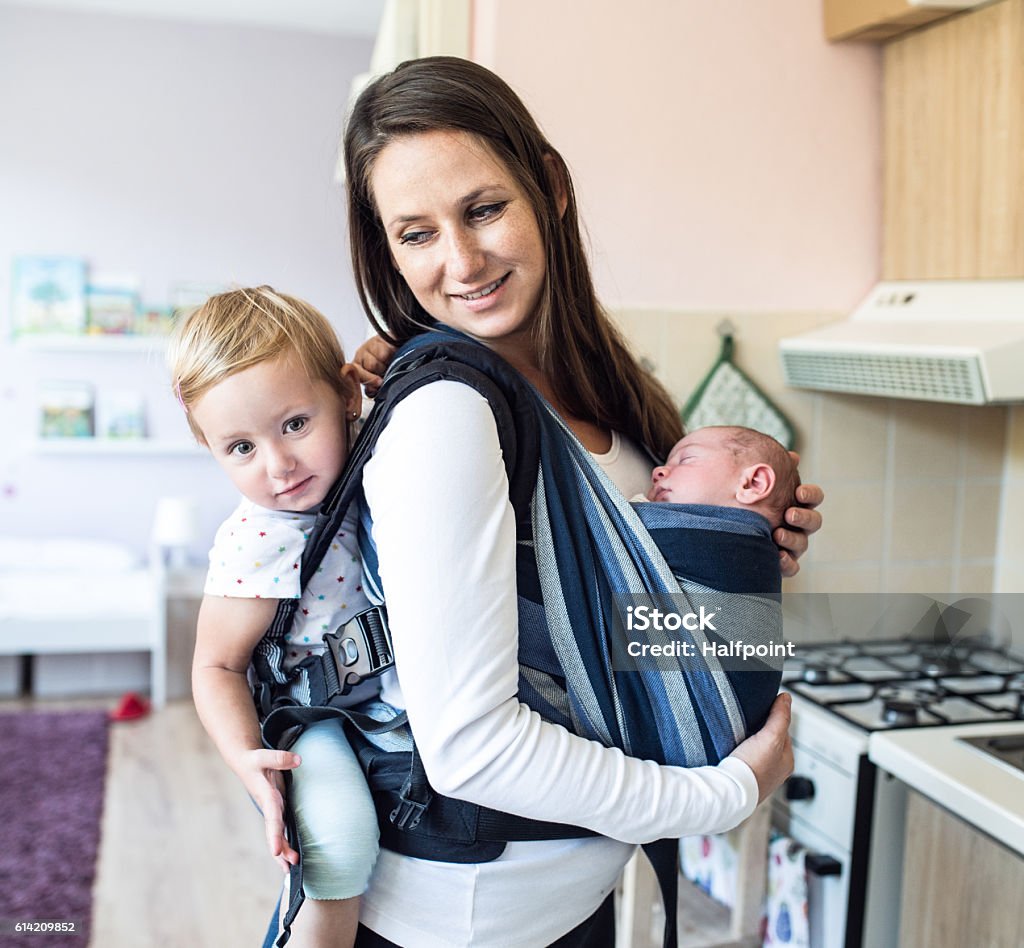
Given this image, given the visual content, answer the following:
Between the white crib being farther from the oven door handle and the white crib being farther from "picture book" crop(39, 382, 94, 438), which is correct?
the oven door handle

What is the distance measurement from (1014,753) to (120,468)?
431cm

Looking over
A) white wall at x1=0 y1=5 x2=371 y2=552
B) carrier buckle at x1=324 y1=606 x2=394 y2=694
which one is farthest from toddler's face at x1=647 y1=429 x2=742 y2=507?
white wall at x1=0 y1=5 x2=371 y2=552

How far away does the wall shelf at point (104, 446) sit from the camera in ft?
16.0

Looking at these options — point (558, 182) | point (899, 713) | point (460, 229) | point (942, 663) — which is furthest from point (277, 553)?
point (942, 663)

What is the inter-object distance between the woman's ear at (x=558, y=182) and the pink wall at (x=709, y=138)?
91 cm

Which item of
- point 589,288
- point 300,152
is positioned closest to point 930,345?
point 589,288

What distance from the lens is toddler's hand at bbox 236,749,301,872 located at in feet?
2.98

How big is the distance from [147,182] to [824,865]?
14.4 ft

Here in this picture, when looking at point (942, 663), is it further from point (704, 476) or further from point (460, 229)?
point (460, 229)

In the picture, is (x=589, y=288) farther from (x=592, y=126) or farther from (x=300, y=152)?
(x=300, y=152)

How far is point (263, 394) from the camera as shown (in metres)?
0.97

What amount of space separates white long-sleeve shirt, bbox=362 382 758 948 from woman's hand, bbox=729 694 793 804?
0.06ft

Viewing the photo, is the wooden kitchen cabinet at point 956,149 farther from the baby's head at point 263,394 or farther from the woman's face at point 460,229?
the baby's head at point 263,394

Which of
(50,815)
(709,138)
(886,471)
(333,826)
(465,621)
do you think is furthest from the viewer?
(50,815)
